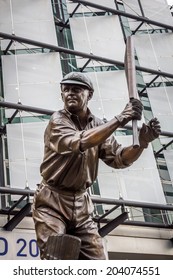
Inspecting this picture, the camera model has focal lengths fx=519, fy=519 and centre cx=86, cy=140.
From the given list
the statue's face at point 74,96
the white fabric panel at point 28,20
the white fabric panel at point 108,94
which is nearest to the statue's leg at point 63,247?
the statue's face at point 74,96

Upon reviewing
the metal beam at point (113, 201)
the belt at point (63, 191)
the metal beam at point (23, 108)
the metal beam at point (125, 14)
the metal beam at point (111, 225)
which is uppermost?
the metal beam at point (125, 14)

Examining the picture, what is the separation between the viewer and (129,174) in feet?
43.5

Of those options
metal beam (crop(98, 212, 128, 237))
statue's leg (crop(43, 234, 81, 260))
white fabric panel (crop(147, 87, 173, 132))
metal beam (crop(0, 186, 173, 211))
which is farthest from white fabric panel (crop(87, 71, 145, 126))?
statue's leg (crop(43, 234, 81, 260))

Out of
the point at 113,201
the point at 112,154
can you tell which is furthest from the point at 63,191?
the point at 113,201

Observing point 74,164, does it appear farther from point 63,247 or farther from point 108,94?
point 108,94

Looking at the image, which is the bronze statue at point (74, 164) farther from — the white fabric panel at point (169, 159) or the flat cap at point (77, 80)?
the white fabric panel at point (169, 159)

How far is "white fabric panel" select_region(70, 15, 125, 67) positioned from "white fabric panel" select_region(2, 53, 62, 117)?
3.65 feet

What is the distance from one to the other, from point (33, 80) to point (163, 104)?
4116mm

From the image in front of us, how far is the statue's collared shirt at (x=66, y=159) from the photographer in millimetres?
3332

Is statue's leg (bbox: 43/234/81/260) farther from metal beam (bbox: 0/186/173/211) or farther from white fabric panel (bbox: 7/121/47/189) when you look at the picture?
white fabric panel (bbox: 7/121/47/189)

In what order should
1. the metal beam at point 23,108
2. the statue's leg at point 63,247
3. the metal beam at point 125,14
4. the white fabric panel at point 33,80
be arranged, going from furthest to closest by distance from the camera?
the metal beam at point 125,14 < the white fabric panel at point 33,80 < the metal beam at point 23,108 < the statue's leg at point 63,247

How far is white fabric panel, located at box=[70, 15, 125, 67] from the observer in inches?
597

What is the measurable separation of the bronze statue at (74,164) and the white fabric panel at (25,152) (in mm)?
8244
